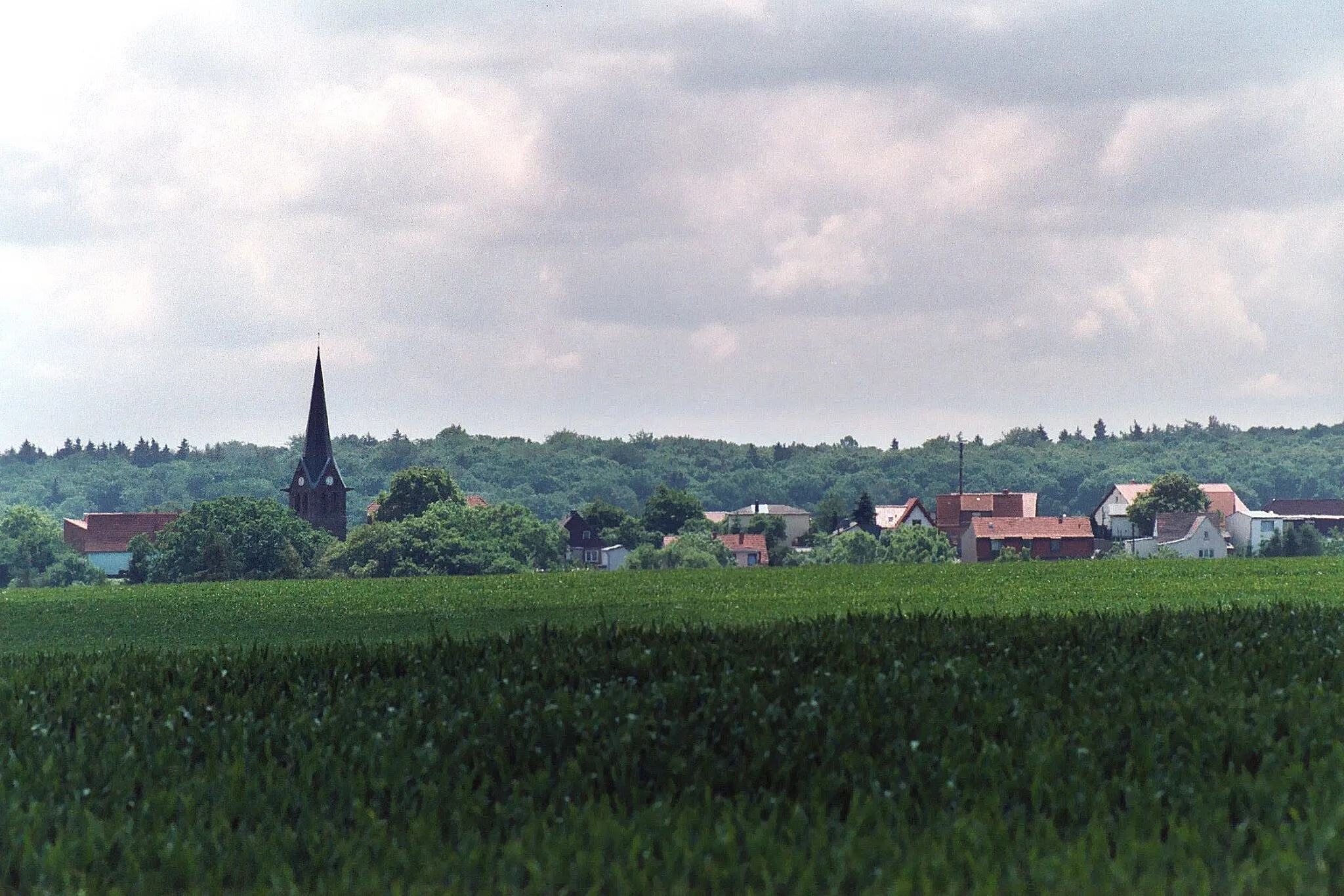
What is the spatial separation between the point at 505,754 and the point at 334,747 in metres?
1.10

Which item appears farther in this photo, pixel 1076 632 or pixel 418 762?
pixel 1076 632

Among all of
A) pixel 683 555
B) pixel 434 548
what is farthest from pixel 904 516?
pixel 434 548

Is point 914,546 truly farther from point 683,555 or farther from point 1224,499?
point 1224,499

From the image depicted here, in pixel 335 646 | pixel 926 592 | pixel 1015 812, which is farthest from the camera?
pixel 926 592

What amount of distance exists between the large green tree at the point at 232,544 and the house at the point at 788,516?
66893 mm

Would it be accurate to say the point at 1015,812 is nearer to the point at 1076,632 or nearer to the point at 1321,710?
the point at 1321,710

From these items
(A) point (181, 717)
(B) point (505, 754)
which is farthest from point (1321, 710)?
(A) point (181, 717)

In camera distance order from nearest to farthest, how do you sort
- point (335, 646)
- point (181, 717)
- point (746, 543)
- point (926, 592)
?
point (181, 717) → point (335, 646) → point (926, 592) → point (746, 543)

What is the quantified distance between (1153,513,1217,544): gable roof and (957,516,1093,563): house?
250 inches

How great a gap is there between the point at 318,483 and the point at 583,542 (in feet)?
95.7

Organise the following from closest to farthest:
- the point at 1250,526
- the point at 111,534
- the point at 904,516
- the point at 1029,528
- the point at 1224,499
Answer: the point at 1029,528, the point at 1250,526, the point at 904,516, the point at 111,534, the point at 1224,499

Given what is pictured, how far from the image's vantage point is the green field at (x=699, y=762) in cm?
611

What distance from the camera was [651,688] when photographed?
909 cm

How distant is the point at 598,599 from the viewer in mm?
21656
